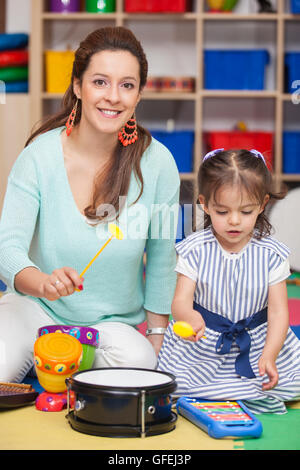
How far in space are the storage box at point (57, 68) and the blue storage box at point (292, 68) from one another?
1035 mm

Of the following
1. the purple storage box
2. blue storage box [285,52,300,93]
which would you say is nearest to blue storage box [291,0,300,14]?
blue storage box [285,52,300,93]

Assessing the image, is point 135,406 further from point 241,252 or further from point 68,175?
point 68,175

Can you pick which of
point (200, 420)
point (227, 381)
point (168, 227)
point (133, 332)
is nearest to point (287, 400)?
point (227, 381)

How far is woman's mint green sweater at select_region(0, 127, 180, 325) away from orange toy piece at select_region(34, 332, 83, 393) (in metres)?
0.17

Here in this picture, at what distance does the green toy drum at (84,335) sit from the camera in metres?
1.19

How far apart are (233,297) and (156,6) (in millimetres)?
2254

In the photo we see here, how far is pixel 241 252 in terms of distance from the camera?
1.23 m

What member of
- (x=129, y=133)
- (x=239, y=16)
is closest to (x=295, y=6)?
(x=239, y=16)

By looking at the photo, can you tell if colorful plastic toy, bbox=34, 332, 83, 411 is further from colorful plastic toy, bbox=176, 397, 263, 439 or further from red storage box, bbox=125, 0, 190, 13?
red storage box, bbox=125, 0, 190, 13

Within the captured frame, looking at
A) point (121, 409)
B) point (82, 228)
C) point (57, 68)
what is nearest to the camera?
point (121, 409)

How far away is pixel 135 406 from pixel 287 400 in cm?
34

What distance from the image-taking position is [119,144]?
1353mm

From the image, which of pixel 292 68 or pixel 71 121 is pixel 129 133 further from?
pixel 292 68

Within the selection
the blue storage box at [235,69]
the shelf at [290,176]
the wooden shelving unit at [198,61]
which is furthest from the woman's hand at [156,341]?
the blue storage box at [235,69]
